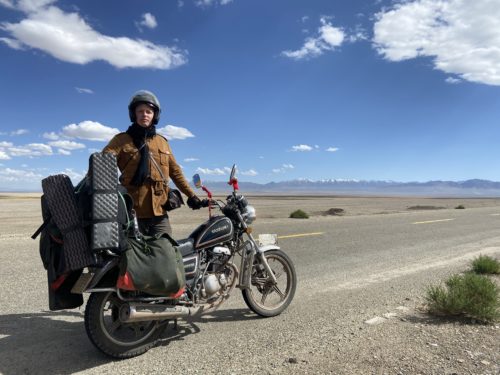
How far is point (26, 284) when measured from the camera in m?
6.20

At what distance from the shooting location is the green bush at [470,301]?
463cm

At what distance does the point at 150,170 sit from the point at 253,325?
2.09 metres

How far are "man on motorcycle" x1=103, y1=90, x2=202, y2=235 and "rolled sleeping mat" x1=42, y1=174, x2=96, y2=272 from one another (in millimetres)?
714

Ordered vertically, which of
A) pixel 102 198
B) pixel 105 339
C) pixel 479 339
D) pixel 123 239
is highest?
pixel 102 198

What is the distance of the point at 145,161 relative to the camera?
4.04 m

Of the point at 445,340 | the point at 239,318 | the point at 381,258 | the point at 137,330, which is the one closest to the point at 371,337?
the point at 445,340

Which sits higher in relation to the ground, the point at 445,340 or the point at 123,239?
the point at 123,239

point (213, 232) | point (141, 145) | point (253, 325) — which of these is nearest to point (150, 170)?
point (141, 145)

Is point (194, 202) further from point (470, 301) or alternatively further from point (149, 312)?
point (470, 301)

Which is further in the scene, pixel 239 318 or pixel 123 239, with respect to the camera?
pixel 239 318

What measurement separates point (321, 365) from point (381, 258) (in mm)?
5610

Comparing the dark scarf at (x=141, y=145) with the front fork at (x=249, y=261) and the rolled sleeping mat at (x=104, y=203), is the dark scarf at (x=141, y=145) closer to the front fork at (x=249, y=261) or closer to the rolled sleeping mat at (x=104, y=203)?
the rolled sleeping mat at (x=104, y=203)

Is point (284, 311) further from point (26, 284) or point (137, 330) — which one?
point (26, 284)

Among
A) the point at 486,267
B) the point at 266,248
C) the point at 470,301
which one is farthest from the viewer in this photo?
the point at 486,267
